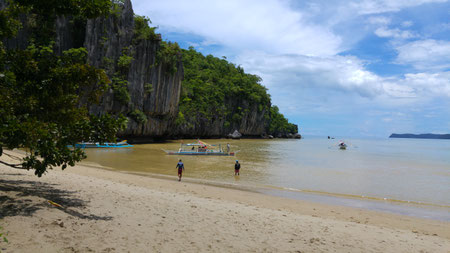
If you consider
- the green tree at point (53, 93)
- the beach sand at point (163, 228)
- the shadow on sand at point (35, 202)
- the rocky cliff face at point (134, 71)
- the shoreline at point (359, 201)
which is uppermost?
the rocky cliff face at point (134, 71)

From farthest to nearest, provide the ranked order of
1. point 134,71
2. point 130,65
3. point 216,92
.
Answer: point 216,92, point 134,71, point 130,65

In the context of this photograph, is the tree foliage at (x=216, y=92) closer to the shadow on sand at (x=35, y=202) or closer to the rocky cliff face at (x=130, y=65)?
the rocky cliff face at (x=130, y=65)

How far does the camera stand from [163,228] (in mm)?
6129

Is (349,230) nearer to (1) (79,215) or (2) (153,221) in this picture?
(2) (153,221)

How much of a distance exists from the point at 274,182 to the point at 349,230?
9814mm

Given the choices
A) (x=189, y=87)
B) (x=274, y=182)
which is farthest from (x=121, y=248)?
(x=189, y=87)

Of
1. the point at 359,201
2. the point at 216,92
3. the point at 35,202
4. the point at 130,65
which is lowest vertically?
the point at 359,201

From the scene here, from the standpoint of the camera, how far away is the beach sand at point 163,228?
5.01 m

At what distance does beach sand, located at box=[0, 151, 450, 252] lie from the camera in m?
5.01

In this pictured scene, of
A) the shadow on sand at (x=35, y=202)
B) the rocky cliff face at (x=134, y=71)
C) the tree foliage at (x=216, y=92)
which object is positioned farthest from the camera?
the tree foliage at (x=216, y=92)

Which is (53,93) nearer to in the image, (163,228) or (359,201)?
(163,228)

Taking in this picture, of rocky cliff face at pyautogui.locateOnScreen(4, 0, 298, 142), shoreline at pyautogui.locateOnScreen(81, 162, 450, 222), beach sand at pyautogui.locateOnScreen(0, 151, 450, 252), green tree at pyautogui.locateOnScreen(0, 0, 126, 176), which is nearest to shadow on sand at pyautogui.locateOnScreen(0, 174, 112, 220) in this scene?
beach sand at pyautogui.locateOnScreen(0, 151, 450, 252)

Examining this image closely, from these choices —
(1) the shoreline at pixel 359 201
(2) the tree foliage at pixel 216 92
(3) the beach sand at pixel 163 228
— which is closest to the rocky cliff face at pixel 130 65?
(2) the tree foliage at pixel 216 92

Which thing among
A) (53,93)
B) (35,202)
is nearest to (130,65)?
(53,93)
